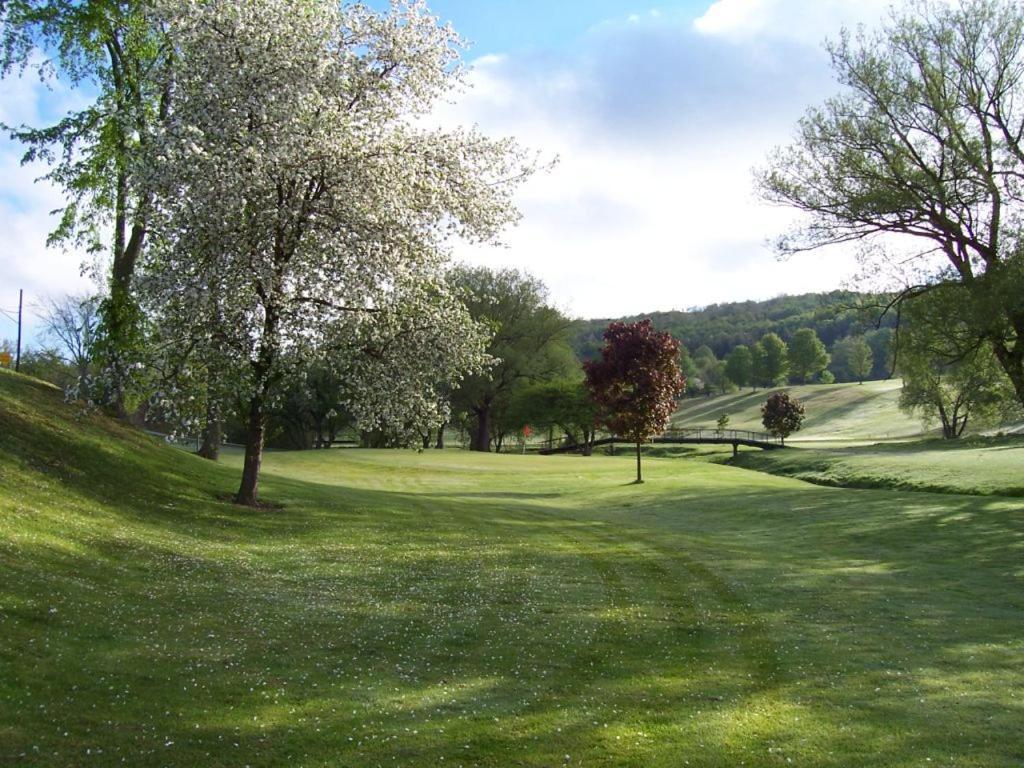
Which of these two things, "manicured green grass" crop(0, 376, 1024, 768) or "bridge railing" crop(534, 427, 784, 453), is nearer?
"manicured green grass" crop(0, 376, 1024, 768)

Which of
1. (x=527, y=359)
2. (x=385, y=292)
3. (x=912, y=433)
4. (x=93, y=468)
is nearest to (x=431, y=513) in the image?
(x=385, y=292)

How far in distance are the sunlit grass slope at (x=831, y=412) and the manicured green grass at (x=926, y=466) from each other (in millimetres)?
47171

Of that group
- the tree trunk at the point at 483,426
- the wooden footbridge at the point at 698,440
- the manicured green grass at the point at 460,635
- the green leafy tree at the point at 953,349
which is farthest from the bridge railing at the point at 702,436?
the manicured green grass at the point at 460,635

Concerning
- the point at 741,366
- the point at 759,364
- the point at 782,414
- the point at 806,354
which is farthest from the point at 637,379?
the point at 741,366

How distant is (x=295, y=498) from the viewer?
1076 inches

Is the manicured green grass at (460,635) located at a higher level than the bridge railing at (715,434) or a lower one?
higher

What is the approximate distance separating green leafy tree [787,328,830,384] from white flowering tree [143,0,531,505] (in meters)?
144

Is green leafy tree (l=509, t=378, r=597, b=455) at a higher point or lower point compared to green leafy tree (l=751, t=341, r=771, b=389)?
lower

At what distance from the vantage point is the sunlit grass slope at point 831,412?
115188 mm

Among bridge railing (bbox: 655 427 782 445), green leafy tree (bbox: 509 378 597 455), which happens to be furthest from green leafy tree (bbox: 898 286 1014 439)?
bridge railing (bbox: 655 427 782 445)

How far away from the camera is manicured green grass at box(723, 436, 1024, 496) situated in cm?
3578

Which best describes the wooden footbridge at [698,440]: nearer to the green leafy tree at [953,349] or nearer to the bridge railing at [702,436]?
the bridge railing at [702,436]

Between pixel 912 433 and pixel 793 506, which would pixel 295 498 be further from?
pixel 912 433

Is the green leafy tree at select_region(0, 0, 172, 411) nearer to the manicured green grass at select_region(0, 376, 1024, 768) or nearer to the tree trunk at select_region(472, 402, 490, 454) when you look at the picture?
the manicured green grass at select_region(0, 376, 1024, 768)
